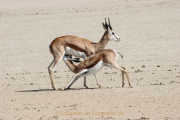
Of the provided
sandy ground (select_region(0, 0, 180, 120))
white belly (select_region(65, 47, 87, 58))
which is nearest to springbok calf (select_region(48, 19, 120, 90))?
white belly (select_region(65, 47, 87, 58))

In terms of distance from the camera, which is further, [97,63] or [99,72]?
[99,72]

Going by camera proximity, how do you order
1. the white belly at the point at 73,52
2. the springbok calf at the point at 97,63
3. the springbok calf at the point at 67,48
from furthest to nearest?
the white belly at the point at 73,52 < the springbok calf at the point at 67,48 < the springbok calf at the point at 97,63

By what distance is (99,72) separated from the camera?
15.7m

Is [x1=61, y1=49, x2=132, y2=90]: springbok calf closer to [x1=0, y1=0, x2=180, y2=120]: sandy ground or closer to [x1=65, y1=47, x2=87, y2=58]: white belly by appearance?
[x1=65, y1=47, x2=87, y2=58]: white belly

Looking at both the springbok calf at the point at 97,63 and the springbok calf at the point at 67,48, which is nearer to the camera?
the springbok calf at the point at 97,63

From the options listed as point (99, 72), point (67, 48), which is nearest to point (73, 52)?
point (67, 48)

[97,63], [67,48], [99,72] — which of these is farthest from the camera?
[99,72]

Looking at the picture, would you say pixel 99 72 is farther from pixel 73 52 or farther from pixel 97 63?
pixel 97 63

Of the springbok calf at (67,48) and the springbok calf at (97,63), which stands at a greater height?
the springbok calf at (67,48)

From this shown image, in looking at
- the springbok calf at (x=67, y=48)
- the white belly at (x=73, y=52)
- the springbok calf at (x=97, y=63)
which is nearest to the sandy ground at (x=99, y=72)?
the springbok calf at (x=97, y=63)

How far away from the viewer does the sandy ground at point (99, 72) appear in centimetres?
952

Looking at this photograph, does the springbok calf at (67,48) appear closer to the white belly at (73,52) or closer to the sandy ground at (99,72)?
the white belly at (73,52)

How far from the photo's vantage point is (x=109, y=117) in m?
8.73

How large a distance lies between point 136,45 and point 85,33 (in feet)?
18.4
